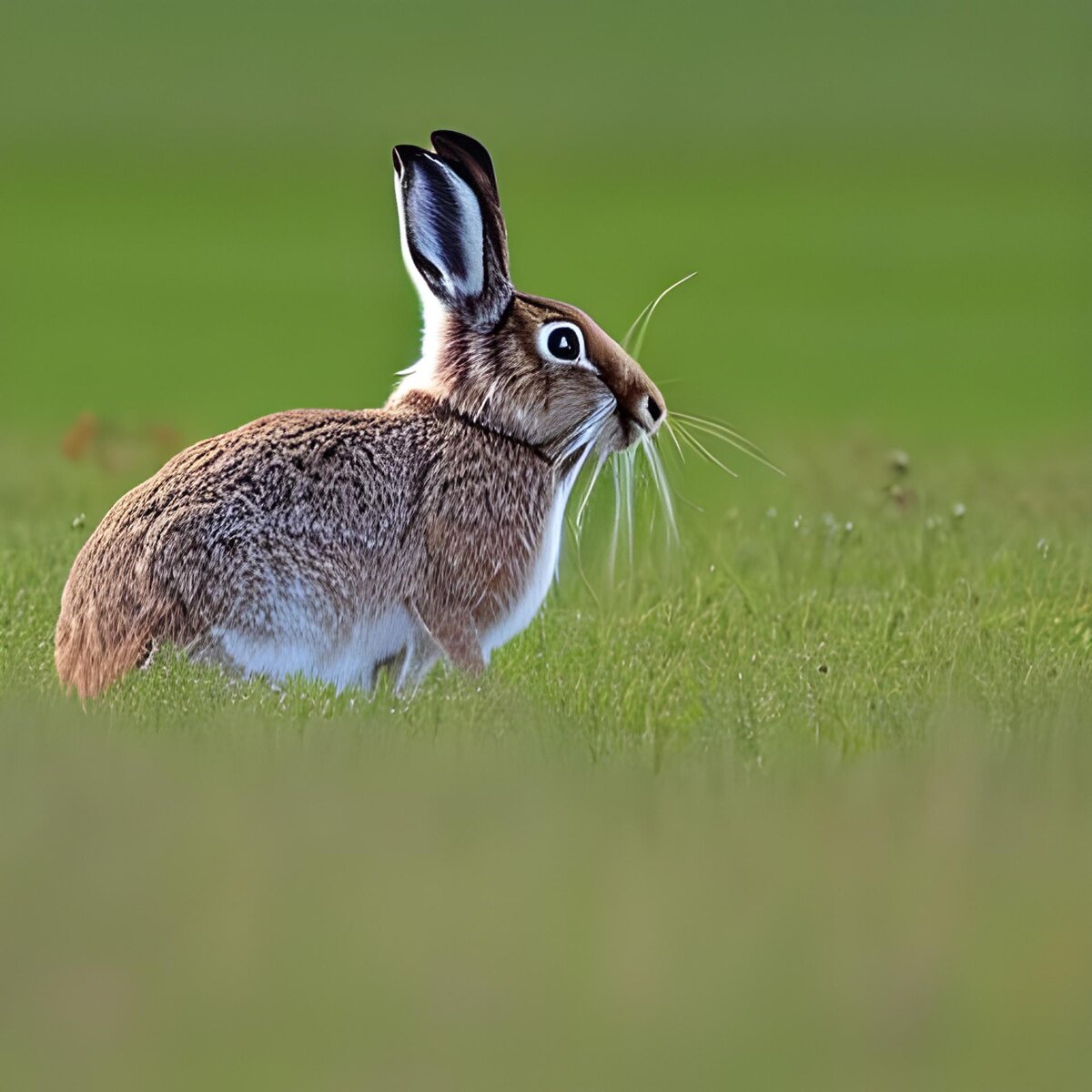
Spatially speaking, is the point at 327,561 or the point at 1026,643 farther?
the point at 1026,643

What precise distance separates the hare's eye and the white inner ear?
335 mm

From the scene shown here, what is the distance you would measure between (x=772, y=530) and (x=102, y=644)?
4.21 m

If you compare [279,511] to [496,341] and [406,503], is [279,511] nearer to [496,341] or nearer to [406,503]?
[406,503]

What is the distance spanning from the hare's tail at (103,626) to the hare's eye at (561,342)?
1887 millimetres

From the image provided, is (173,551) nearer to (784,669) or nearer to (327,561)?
(327,561)

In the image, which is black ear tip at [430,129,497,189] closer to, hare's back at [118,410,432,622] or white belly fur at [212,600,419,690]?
hare's back at [118,410,432,622]

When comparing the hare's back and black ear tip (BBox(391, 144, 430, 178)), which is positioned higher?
black ear tip (BBox(391, 144, 430, 178))

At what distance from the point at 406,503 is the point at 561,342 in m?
0.94

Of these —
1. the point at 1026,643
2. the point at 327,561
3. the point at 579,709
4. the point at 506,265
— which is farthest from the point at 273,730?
the point at 1026,643

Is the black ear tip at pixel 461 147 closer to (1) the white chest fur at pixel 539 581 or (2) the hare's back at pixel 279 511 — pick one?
(2) the hare's back at pixel 279 511

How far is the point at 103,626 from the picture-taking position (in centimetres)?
673

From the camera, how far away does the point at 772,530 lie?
9.67 metres

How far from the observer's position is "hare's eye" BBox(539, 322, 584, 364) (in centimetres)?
720

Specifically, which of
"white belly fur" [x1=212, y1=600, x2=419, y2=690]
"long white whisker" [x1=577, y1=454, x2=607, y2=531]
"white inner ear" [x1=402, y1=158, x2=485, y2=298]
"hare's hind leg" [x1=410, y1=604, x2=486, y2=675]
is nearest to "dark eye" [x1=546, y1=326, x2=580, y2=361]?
"white inner ear" [x1=402, y1=158, x2=485, y2=298]
